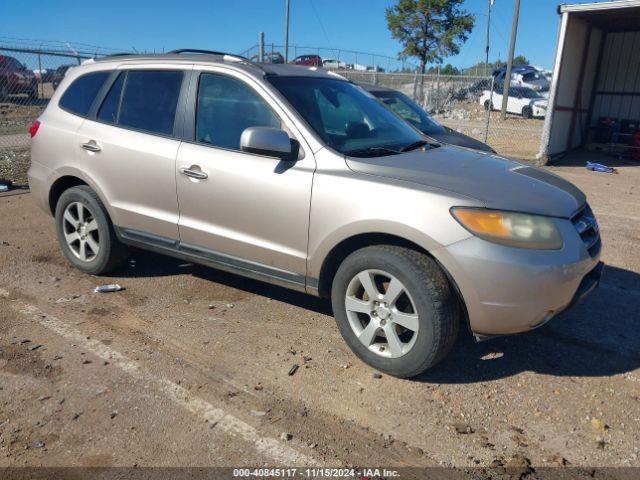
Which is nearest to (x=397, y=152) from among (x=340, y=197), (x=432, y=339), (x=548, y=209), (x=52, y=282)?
(x=340, y=197)

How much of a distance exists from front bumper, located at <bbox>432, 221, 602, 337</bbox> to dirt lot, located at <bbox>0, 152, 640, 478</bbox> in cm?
51

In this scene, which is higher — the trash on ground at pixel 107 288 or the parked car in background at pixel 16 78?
the parked car in background at pixel 16 78

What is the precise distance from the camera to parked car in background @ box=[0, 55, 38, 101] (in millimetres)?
13773

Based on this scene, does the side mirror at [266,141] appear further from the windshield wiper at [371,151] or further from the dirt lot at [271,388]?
Answer: the dirt lot at [271,388]

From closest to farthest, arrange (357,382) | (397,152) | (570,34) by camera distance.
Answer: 1. (357,382)
2. (397,152)
3. (570,34)

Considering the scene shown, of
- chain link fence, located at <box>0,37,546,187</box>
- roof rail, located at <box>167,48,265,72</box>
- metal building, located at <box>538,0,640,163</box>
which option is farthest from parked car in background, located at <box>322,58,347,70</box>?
roof rail, located at <box>167,48,265,72</box>

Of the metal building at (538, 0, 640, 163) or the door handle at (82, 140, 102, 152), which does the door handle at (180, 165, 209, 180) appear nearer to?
the door handle at (82, 140, 102, 152)

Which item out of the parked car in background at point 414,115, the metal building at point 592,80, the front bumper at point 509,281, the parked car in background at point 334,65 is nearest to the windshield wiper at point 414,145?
the front bumper at point 509,281

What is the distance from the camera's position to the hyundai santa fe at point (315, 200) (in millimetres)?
3059

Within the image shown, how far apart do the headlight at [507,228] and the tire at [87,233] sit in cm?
304

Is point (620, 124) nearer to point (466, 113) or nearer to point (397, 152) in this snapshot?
point (466, 113)

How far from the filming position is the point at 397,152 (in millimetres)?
3811

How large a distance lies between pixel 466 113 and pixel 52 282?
78.4 feet

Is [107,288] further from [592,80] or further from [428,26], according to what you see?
[428,26]
